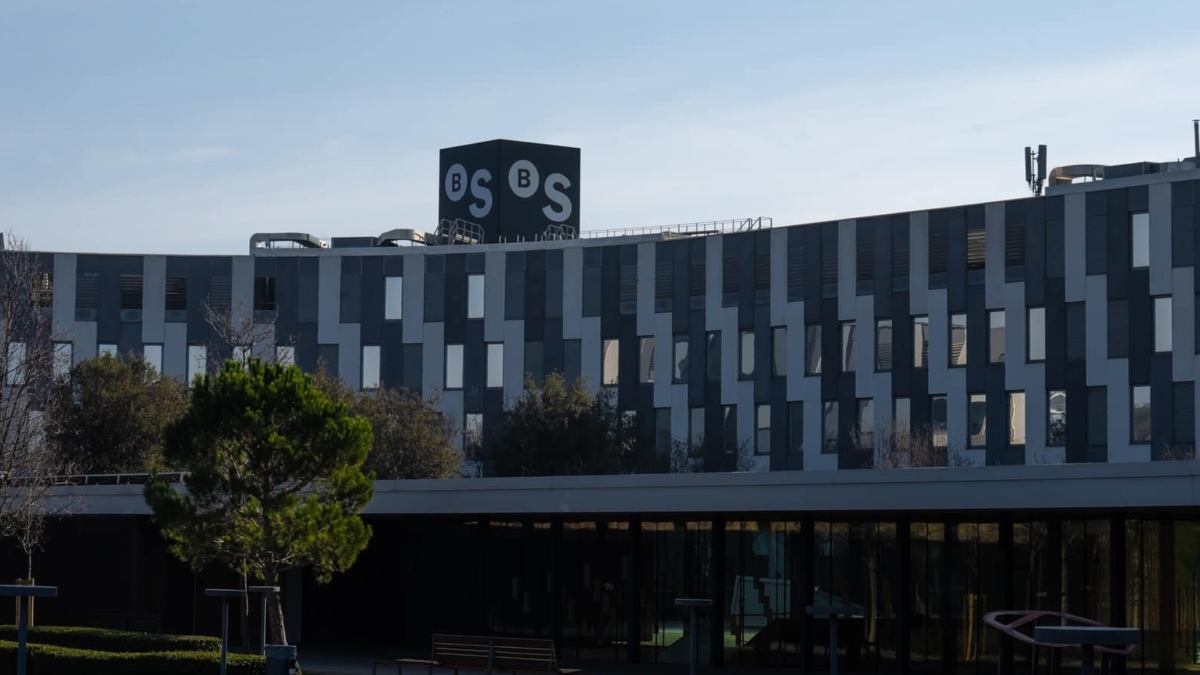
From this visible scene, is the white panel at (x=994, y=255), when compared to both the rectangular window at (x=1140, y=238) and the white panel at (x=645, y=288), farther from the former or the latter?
the white panel at (x=645, y=288)

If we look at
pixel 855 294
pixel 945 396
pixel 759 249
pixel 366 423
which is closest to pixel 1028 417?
pixel 945 396

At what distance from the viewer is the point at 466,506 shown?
3488 cm

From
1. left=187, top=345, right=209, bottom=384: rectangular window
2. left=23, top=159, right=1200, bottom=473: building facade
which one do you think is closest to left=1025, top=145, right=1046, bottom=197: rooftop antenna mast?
left=23, top=159, right=1200, bottom=473: building facade

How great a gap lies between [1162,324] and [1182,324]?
2.48ft

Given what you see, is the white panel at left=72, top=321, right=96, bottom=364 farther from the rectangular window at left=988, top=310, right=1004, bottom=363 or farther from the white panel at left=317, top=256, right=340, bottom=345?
the rectangular window at left=988, top=310, right=1004, bottom=363

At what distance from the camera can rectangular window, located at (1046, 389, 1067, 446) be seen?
177ft

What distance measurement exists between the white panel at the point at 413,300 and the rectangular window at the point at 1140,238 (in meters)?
27.1

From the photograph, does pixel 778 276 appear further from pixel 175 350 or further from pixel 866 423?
pixel 175 350

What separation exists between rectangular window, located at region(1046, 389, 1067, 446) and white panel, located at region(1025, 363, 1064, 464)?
17 cm

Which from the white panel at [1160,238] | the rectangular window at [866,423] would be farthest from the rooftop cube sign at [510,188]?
the white panel at [1160,238]

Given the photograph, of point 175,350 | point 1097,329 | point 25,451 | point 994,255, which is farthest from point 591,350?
point 25,451

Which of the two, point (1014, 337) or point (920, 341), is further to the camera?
point (920, 341)

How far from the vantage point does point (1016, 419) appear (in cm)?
5478

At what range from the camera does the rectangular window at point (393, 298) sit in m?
64.9
